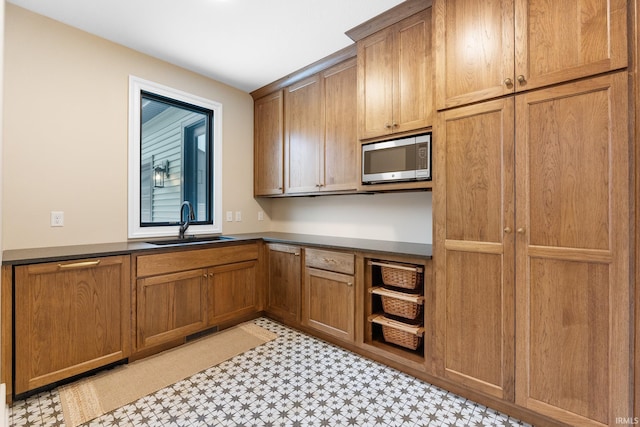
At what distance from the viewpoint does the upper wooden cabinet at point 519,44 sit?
1371 mm

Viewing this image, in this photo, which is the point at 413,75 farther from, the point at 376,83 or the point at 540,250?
the point at 540,250

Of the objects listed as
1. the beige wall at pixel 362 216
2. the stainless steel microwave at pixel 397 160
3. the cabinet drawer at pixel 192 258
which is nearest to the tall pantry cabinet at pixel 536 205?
the stainless steel microwave at pixel 397 160

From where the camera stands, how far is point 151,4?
2.07m

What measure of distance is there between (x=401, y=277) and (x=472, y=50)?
1533 mm

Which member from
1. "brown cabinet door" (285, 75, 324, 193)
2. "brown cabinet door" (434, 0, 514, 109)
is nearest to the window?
"brown cabinet door" (285, 75, 324, 193)

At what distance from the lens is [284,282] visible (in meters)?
2.99

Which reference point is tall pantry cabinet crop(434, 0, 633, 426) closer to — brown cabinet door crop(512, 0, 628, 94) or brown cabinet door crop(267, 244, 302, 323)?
brown cabinet door crop(512, 0, 628, 94)

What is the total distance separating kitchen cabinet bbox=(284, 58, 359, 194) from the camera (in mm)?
2695

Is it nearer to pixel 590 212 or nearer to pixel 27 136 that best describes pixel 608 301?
pixel 590 212

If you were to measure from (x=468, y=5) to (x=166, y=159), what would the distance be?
295 centimetres

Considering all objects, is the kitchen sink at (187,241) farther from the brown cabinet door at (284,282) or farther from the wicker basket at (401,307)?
the wicker basket at (401,307)

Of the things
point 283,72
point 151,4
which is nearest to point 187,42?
point 151,4

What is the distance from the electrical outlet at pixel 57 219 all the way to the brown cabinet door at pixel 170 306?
759mm

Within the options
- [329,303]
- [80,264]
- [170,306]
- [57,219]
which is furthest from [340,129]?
[57,219]
